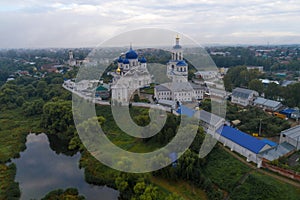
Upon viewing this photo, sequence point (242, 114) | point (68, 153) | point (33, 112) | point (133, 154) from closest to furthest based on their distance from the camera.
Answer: point (133, 154) < point (68, 153) < point (242, 114) < point (33, 112)

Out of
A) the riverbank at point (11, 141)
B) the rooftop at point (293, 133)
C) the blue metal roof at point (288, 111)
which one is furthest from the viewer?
the blue metal roof at point (288, 111)

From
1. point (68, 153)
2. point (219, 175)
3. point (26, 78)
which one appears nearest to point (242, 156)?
point (219, 175)

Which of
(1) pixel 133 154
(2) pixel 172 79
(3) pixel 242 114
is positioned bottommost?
(1) pixel 133 154

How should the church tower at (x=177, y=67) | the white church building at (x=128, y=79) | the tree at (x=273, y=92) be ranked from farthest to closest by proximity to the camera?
the church tower at (x=177, y=67)
the tree at (x=273, y=92)
the white church building at (x=128, y=79)

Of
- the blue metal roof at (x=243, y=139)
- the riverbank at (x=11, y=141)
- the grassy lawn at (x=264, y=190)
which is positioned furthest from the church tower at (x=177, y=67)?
the grassy lawn at (x=264, y=190)

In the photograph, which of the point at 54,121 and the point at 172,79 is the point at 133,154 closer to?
the point at 54,121

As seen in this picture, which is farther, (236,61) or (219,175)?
(236,61)

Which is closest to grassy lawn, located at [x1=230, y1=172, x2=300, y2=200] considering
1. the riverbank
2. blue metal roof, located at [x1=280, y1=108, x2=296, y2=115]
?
blue metal roof, located at [x1=280, y1=108, x2=296, y2=115]

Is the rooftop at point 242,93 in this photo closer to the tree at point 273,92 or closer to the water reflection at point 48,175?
the tree at point 273,92
